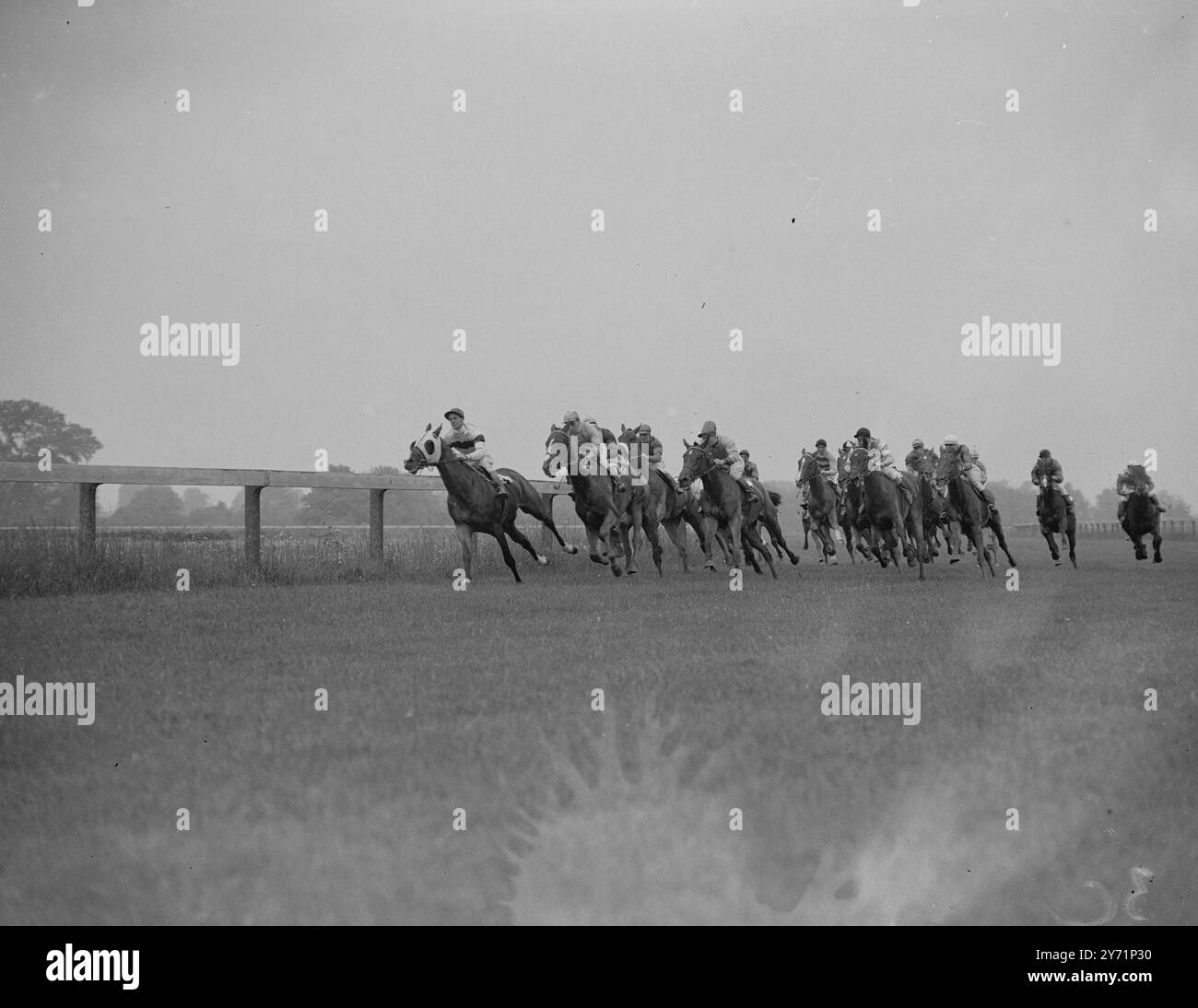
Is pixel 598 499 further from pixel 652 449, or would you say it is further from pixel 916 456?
pixel 916 456

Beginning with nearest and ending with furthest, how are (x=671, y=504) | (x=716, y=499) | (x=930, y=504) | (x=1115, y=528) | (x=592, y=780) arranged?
(x=592, y=780)
(x=716, y=499)
(x=671, y=504)
(x=930, y=504)
(x=1115, y=528)

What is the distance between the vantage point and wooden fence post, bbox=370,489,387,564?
1847 cm

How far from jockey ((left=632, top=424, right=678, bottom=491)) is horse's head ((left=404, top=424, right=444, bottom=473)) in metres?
6.32

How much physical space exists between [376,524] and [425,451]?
3.34m

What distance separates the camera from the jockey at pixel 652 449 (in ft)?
71.9

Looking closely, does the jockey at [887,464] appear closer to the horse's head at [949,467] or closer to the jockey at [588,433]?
→ the horse's head at [949,467]

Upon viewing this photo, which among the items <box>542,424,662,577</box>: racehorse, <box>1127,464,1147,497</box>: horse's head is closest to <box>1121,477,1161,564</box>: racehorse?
<box>1127,464,1147,497</box>: horse's head

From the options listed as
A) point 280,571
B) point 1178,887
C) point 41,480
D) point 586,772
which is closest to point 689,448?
point 280,571

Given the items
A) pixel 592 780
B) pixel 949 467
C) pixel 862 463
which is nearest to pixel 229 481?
pixel 862 463

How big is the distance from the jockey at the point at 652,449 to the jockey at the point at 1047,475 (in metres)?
8.04

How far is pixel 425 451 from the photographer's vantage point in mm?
15977
